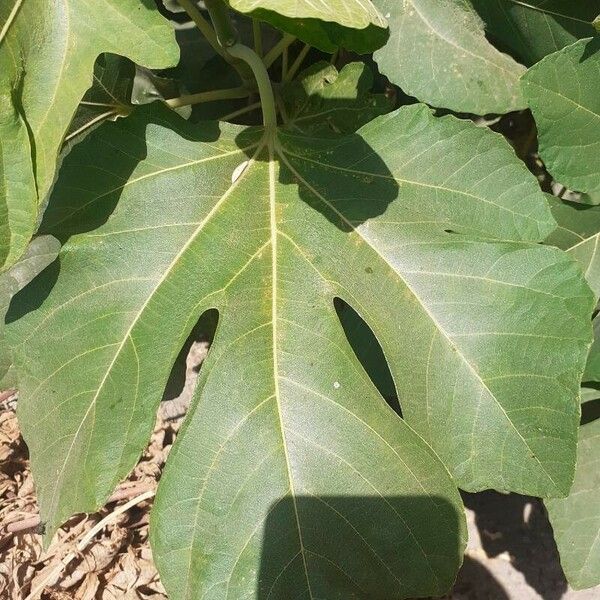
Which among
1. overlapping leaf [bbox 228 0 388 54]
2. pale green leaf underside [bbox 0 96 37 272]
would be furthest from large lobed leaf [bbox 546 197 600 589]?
pale green leaf underside [bbox 0 96 37 272]

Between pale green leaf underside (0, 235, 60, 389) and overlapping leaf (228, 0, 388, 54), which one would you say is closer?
overlapping leaf (228, 0, 388, 54)

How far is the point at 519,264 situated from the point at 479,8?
17.2 inches

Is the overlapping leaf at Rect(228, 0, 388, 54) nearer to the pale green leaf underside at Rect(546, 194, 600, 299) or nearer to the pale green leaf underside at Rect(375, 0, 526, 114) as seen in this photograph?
the pale green leaf underside at Rect(375, 0, 526, 114)

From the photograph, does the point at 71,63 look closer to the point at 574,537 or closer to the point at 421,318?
the point at 421,318

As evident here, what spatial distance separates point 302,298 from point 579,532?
72 cm

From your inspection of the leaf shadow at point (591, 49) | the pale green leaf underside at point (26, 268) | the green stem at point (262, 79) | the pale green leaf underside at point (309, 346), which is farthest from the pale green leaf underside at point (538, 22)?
the pale green leaf underside at point (26, 268)

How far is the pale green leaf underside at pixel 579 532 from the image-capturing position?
4.36 ft

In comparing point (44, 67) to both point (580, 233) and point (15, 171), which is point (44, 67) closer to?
point (15, 171)

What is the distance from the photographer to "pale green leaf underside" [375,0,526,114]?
44.4 inches

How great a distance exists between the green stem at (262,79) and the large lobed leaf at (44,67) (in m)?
0.21

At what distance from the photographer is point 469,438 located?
38.1 inches

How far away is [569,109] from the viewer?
3.36 ft

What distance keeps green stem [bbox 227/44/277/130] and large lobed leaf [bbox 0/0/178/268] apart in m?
0.21

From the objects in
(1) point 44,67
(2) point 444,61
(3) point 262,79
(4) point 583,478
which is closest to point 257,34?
(3) point 262,79
